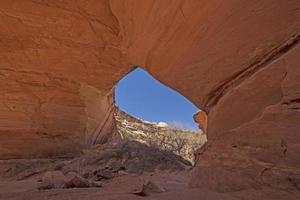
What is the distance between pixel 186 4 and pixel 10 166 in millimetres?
5619

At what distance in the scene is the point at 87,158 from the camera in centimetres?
603

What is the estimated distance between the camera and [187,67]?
3.18 metres

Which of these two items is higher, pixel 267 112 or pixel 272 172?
pixel 267 112

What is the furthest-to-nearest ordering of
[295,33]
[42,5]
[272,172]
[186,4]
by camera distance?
1. [42,5]
2. [186,4]
3. [295,33]
4. [272,172]

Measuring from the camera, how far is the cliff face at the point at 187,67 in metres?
2.07

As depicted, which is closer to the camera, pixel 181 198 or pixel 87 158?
pixel 181 198

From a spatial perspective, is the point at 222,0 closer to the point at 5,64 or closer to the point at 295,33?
the point at 295,33

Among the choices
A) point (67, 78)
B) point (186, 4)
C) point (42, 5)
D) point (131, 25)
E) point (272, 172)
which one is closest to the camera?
point (272, 172)

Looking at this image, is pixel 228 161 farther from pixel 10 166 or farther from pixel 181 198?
pixel 10 166

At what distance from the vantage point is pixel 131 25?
14.0 feet

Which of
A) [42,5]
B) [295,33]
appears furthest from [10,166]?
[295,33]

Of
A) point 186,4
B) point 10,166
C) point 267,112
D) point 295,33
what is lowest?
point 10,166

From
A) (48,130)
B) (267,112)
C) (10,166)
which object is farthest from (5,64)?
(267,112)

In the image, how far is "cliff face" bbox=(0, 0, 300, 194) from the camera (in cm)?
207
